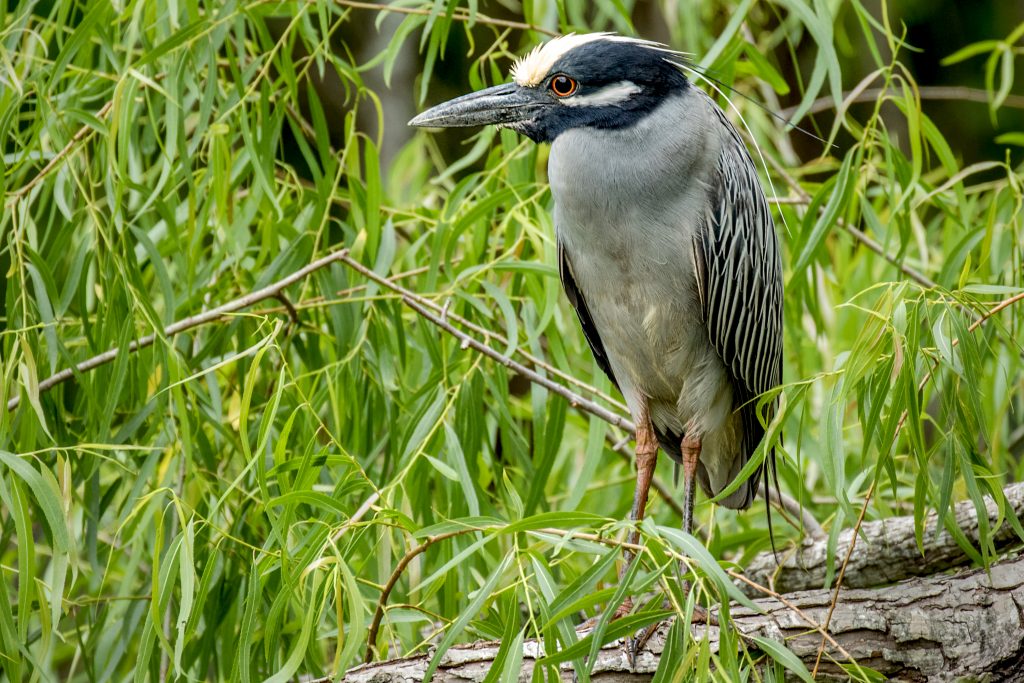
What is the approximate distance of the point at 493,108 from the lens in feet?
6.26

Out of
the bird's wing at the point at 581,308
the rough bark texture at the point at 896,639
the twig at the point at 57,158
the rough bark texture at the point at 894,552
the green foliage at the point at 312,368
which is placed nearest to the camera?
the green foliage at the point at 312,368

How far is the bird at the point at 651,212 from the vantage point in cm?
184

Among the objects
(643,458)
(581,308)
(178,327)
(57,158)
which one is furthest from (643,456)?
(57,158)

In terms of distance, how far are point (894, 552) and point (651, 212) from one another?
2.46ft

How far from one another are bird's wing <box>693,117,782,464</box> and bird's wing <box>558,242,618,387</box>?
0.26m

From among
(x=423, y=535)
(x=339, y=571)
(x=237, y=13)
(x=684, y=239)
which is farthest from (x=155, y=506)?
(x=684, y=239)

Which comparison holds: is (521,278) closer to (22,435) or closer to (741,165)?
(741,165)

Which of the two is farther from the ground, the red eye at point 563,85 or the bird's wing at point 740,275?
the red eye at point 563,85

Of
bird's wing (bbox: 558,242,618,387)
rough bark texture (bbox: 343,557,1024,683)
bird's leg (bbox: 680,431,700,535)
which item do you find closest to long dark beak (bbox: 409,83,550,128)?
bird's wing (bbox: 558,242,618,387)

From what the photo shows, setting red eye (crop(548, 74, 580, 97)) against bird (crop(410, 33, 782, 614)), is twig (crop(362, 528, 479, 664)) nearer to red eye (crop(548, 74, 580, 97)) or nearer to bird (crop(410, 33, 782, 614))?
bird (crop(410, 33, 782, 614))

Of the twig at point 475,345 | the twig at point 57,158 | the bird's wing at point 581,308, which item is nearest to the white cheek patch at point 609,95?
the bird's wing at point 581,308

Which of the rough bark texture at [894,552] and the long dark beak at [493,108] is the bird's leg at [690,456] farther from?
the long dark beak at [493,108]

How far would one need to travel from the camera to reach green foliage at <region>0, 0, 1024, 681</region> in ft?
4.48

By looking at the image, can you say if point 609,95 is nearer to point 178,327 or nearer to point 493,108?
point 493,108
